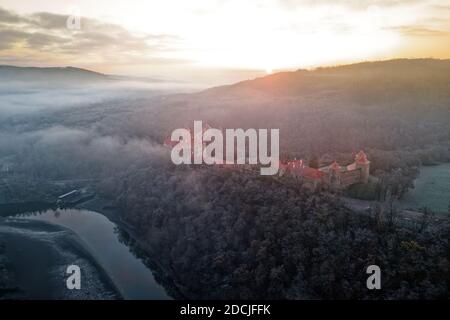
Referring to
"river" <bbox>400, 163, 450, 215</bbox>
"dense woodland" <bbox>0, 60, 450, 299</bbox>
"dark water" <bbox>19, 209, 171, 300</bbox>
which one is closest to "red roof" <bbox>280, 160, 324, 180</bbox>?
"dense woodland" <bbox>0, 60, 450, 299</bbox>

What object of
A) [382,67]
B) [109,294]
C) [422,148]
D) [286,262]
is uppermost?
[382,67]

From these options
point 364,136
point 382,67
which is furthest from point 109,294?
point 382,67

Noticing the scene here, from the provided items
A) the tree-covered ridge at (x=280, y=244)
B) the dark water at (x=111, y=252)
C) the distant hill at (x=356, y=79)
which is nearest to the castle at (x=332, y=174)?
the tree-covered ridge at (x=280, y=244)

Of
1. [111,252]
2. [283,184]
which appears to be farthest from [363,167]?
[111,252]

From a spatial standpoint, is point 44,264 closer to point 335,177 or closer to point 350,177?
point 335,177

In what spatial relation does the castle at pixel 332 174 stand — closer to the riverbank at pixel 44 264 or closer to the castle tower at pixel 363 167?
the castle tower at pixel 363 167
